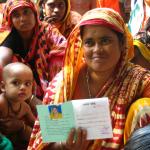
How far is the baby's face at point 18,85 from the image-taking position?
9.14 ft

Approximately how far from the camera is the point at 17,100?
2801 mm

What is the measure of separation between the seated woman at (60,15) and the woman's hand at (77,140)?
2.35 meters

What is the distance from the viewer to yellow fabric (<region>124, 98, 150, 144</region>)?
2090 millimetres

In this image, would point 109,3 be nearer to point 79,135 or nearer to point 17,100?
point 17,100

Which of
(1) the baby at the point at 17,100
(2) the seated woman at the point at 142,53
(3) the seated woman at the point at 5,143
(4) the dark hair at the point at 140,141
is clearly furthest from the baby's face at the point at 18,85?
(4) the dark hair at the point at 140,141

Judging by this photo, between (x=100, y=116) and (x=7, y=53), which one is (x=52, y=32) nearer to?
(x=7, y=53)

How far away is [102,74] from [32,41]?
149 cm

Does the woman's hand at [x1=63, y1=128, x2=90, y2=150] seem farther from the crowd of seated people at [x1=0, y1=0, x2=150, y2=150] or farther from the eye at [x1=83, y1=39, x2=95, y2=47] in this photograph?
the eye at [x1=83, y1=39, x2=95, y2=47]

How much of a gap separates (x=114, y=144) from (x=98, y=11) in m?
0.73

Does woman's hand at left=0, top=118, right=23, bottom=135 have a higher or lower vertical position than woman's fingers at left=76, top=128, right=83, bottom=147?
lower

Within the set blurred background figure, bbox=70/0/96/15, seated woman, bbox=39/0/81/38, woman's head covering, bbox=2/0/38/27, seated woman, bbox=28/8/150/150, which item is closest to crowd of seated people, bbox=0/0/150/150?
seated woman, bbox=28/8/150/150

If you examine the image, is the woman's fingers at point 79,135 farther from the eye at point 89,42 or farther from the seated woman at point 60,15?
the seated woman at point 60,15

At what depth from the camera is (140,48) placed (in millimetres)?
3168

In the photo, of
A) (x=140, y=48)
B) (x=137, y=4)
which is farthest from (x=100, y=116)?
(x=137, y=4)
